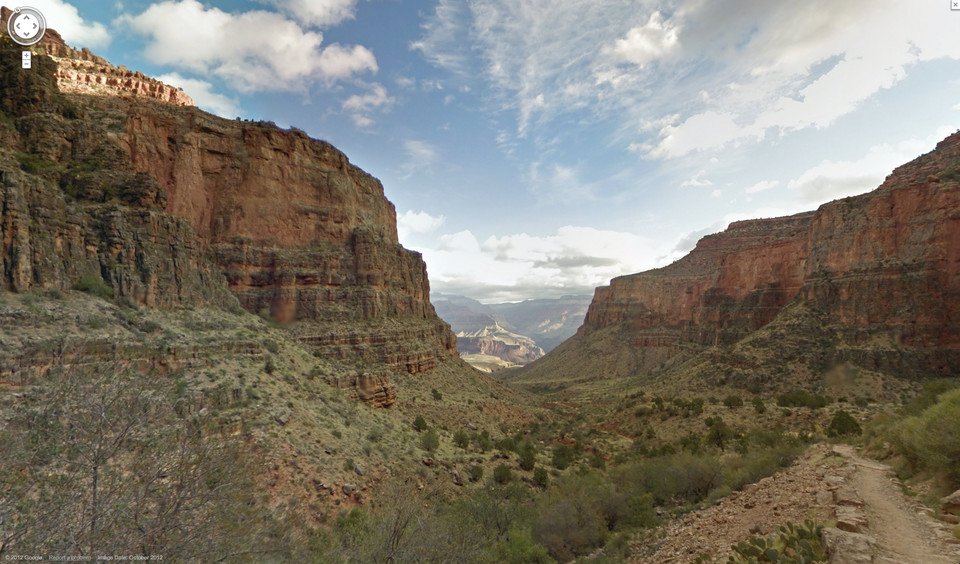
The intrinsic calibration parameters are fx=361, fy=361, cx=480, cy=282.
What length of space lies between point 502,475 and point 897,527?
55.3 ft

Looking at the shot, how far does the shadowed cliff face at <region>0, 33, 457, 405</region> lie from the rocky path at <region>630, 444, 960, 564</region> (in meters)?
22.4

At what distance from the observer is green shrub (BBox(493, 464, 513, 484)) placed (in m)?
21.7

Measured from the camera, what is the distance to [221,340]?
2152 centimetres

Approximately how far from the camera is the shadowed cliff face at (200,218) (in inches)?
755

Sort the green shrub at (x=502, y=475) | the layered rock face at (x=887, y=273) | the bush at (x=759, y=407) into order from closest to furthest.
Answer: the green shrub at (x=502, y=475) → the bush at (x=759, y=407) → the layered rock face at (x=887, y=273)

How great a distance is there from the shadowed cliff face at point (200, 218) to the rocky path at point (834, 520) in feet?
73.6

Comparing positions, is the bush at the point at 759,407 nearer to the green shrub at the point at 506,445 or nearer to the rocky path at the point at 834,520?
the rocky path at the point at 834,520

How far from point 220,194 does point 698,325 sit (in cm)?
9248

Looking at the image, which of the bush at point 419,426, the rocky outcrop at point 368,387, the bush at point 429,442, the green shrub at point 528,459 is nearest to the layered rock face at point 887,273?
the green shrub at point 528,459

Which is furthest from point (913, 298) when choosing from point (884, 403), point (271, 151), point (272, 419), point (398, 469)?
point (271, 151)

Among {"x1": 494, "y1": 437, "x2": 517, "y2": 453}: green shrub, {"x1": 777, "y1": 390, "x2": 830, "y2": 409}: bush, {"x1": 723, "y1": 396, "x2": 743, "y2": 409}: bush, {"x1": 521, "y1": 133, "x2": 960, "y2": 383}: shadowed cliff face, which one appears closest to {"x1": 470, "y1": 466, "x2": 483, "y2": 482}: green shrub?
{"x1": 494, "y1": 437, "x2": 517, "y2": 453}: green shrub

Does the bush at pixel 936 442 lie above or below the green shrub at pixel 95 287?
below

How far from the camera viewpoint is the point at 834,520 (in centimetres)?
884

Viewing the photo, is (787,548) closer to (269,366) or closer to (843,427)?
(843,427)
